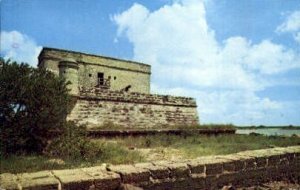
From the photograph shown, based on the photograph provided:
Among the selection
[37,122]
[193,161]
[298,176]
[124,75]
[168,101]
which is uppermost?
[124,75]

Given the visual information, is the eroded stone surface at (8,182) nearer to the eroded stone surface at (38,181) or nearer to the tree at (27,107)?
the eroded stone surface at (38,181)

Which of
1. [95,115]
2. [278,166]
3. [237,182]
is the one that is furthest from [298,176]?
[95,115]

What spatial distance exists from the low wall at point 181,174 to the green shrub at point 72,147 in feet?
12.0

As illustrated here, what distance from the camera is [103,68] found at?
2892 centimetres

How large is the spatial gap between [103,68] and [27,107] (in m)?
19.2

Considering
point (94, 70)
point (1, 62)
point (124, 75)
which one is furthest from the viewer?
point (124, 75)

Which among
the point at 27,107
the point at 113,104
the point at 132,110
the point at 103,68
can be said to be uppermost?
the point at 103,68

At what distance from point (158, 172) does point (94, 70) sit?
80.1 feet

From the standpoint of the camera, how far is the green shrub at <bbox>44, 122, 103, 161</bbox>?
28.3ft

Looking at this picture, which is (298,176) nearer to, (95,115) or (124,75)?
(95,115)

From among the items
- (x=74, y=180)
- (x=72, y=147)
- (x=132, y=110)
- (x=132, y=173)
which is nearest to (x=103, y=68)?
(x=132, y=110)

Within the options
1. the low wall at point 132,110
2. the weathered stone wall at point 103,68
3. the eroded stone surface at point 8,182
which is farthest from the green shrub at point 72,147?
the weathered stone wall at point 103,68

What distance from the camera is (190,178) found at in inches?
194

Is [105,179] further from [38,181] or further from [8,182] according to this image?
[8,182]
